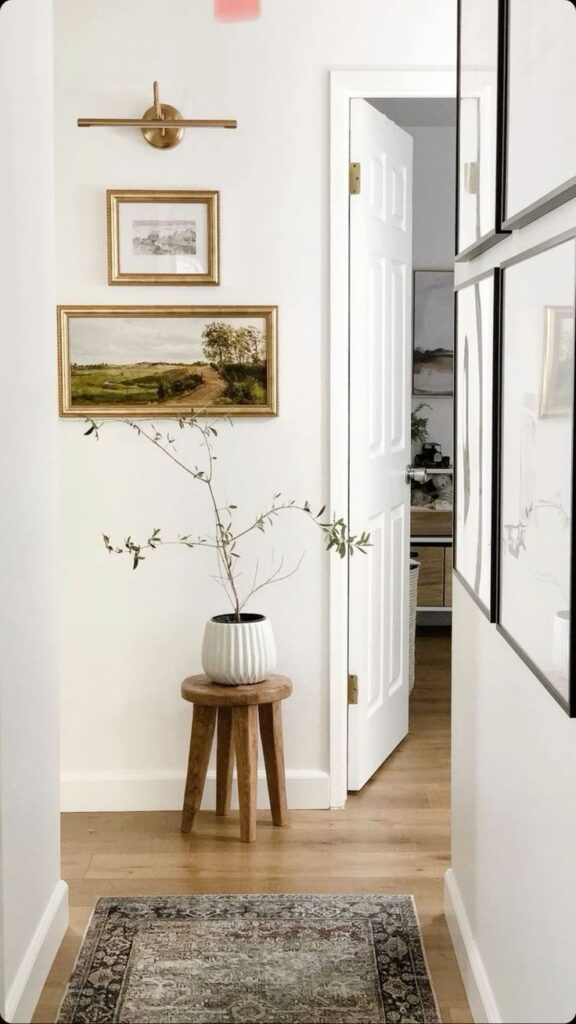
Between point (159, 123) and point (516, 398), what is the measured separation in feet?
5.73

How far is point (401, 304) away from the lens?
2855 millimetres

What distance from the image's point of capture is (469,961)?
1055 mm

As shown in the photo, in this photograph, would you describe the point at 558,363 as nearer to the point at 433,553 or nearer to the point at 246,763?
the point at 246,763

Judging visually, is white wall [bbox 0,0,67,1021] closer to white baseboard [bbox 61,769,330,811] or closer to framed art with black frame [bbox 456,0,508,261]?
framed art with black frame [bbox 456,0,508,261]

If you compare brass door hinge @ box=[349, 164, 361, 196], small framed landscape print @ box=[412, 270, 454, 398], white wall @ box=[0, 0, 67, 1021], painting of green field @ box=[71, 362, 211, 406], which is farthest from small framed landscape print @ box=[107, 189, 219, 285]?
small framed landscape print @ box=[412, 270, 454, 398]

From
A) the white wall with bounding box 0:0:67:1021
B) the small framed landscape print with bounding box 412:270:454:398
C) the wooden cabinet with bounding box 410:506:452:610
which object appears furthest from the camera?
the small framed landscape print with bounding box 412:270:454:398

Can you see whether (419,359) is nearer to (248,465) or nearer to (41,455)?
(248,465)

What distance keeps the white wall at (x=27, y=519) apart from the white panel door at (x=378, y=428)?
95 cm

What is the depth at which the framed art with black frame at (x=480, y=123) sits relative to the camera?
1160 mm

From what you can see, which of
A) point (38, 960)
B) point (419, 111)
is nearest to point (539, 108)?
point (38, 960)

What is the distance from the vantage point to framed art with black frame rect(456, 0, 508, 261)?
1.16m

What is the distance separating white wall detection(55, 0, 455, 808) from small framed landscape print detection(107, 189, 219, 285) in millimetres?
35

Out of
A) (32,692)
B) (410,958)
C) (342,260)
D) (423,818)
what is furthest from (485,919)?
(342,260)

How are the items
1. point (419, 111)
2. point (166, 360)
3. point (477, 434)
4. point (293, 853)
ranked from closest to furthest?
1. point (477, 434)
2. point (293, 853)
3. point (166, 360)
4. point (419, 111)
